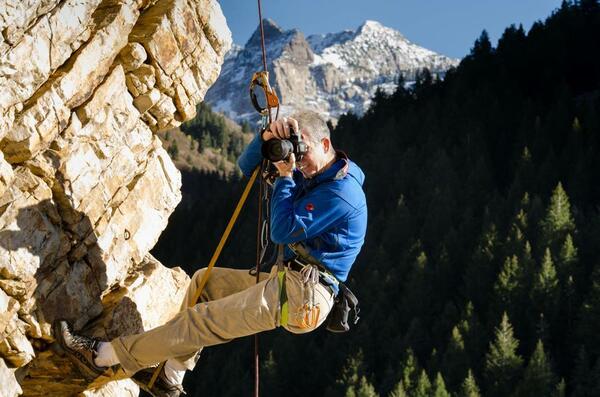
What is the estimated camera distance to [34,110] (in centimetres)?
723

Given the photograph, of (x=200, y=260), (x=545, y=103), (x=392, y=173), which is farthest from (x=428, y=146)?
(x=200, y=260)

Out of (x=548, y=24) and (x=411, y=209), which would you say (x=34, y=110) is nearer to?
(x=411, y=209)

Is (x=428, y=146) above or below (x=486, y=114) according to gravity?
below

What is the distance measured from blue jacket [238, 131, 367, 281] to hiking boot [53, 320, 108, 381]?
2388 millimetres

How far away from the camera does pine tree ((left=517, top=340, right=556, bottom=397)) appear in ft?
181

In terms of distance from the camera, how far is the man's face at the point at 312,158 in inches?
274

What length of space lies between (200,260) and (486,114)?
51.5 meters

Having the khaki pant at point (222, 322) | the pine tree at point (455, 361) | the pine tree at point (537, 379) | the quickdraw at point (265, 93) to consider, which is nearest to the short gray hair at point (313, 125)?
the quickdraw at point (265, 93)

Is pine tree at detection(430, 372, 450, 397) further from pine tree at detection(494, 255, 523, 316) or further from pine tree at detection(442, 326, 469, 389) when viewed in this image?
pine tree at detection(494, 255, 523, 316)

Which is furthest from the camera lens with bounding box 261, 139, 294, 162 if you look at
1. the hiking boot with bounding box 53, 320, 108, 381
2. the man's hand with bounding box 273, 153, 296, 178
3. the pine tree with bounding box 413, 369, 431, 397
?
the pine tree with bounding box 413, 369, 431, 397

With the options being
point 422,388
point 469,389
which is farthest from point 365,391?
point 469,389

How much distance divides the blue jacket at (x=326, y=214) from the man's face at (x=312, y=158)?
90mm

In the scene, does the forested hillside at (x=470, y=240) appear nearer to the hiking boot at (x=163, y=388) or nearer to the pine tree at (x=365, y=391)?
the pine tree at (x=365, y=391)

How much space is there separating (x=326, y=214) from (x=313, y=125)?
912 mm
